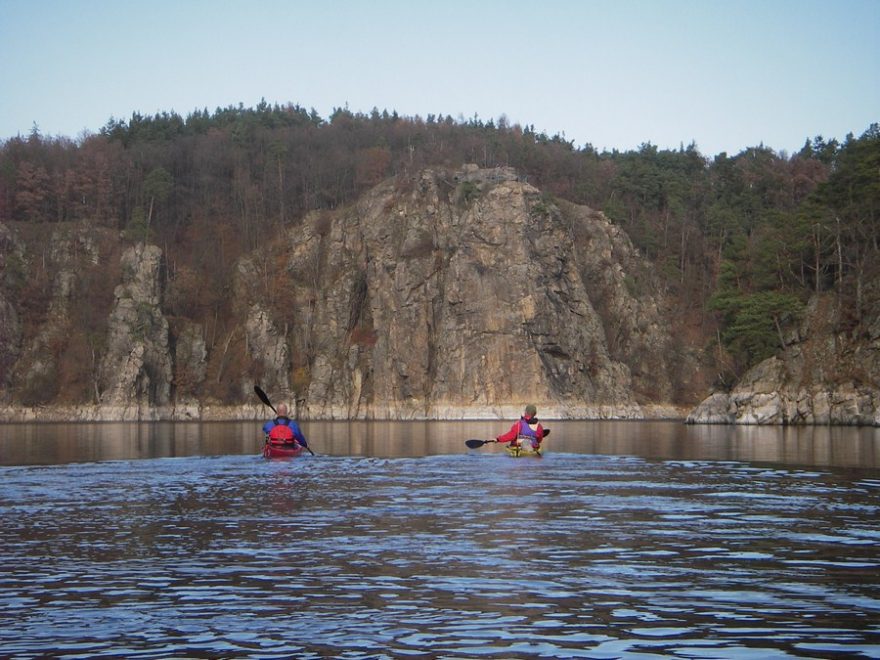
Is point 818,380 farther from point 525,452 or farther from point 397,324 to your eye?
point 397,324

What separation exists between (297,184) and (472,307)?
44.1 m

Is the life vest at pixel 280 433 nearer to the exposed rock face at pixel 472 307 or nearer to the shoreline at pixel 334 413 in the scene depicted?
the shoreline at pixel 334 413

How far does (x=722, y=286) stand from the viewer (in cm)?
9281

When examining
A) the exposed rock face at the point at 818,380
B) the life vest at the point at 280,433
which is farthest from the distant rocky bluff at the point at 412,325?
the life vest at the point at 280,433

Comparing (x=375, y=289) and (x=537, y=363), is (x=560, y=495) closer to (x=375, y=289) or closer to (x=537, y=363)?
(x=537, y=363)

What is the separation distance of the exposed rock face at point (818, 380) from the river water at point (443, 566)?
146 ft

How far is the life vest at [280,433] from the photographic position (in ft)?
118

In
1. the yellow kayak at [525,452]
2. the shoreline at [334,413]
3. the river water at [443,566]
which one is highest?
the river water at [443,566]

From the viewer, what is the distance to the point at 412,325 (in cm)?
12425

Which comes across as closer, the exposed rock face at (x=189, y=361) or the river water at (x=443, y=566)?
the river water at (x=443, y=566)

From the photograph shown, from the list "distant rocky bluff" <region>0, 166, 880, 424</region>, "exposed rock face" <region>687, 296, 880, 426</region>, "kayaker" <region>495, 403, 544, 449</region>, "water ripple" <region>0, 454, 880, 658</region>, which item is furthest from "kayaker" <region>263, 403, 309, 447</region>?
"distant rocky bluff" <region>0, 166, 880, 424</region>

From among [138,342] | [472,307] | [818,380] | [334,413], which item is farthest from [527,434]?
[138,342]

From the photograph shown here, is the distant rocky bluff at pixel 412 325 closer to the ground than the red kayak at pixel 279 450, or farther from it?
farther from it

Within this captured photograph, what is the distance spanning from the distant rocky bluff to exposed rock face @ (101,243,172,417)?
0.20 m
